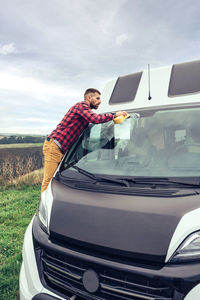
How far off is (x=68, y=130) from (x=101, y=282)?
220 cm

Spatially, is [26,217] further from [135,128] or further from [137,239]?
[137,239]

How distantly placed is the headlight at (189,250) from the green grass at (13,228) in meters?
2.14

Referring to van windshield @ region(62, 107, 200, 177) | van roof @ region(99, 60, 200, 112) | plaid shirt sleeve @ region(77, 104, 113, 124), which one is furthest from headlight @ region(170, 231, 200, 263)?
plaid shirt sleeve @ region(77, 104, 113, 124)

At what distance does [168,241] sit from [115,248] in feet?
1.07

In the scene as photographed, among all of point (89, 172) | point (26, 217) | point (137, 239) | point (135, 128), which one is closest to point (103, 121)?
point (135, 128)

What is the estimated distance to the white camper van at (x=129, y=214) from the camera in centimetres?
145

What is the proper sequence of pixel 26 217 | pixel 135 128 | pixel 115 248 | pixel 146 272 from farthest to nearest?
pixel 26 217 < pixel 135 128 < pixel 115 248 < pixel 146 272

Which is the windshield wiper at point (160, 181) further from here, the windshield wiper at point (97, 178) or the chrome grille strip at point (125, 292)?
the chrome grille strip at point (125, 292)

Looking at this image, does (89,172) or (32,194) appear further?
(32,194)

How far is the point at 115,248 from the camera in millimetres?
1541

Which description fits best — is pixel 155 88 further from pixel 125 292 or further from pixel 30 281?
pixel 30 281

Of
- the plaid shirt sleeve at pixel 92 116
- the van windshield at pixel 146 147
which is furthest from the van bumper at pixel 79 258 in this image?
the plaid shirt sleeve at pixel 92 116

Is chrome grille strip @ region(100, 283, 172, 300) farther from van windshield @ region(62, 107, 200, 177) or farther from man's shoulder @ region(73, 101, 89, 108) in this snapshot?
man's shoulder @ region(73, 101, 89, 108)

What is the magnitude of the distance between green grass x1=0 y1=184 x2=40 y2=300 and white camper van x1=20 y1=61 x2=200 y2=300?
4.16ft
